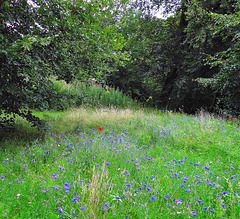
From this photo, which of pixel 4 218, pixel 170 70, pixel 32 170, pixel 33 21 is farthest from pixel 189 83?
pixel 4 218

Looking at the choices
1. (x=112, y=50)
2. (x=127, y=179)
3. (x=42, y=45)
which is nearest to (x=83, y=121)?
(x=112, y=50)

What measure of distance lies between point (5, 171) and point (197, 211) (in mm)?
2616

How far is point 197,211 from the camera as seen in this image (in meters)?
1.85

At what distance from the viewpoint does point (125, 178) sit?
7.34ft

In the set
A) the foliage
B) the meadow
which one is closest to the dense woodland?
the foliage

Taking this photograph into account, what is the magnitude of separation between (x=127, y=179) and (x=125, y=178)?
0.57 feet

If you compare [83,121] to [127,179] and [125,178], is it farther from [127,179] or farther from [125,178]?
[125,178]

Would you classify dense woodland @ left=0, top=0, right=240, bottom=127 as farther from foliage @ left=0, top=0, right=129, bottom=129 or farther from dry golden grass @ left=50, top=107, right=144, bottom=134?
dry golden grass @ left=50, top=107, right=144, bottom=134

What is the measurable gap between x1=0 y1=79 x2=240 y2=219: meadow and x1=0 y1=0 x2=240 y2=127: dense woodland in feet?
4.49

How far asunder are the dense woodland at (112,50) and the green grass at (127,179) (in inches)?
56.3

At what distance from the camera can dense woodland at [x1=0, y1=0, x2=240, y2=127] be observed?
3.37 meters

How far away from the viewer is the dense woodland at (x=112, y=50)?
3365mm

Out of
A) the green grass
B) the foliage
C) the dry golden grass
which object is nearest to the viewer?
the green grass

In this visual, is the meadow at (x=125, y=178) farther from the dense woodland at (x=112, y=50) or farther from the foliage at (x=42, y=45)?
the dense woodland at (x=112, y=50)
